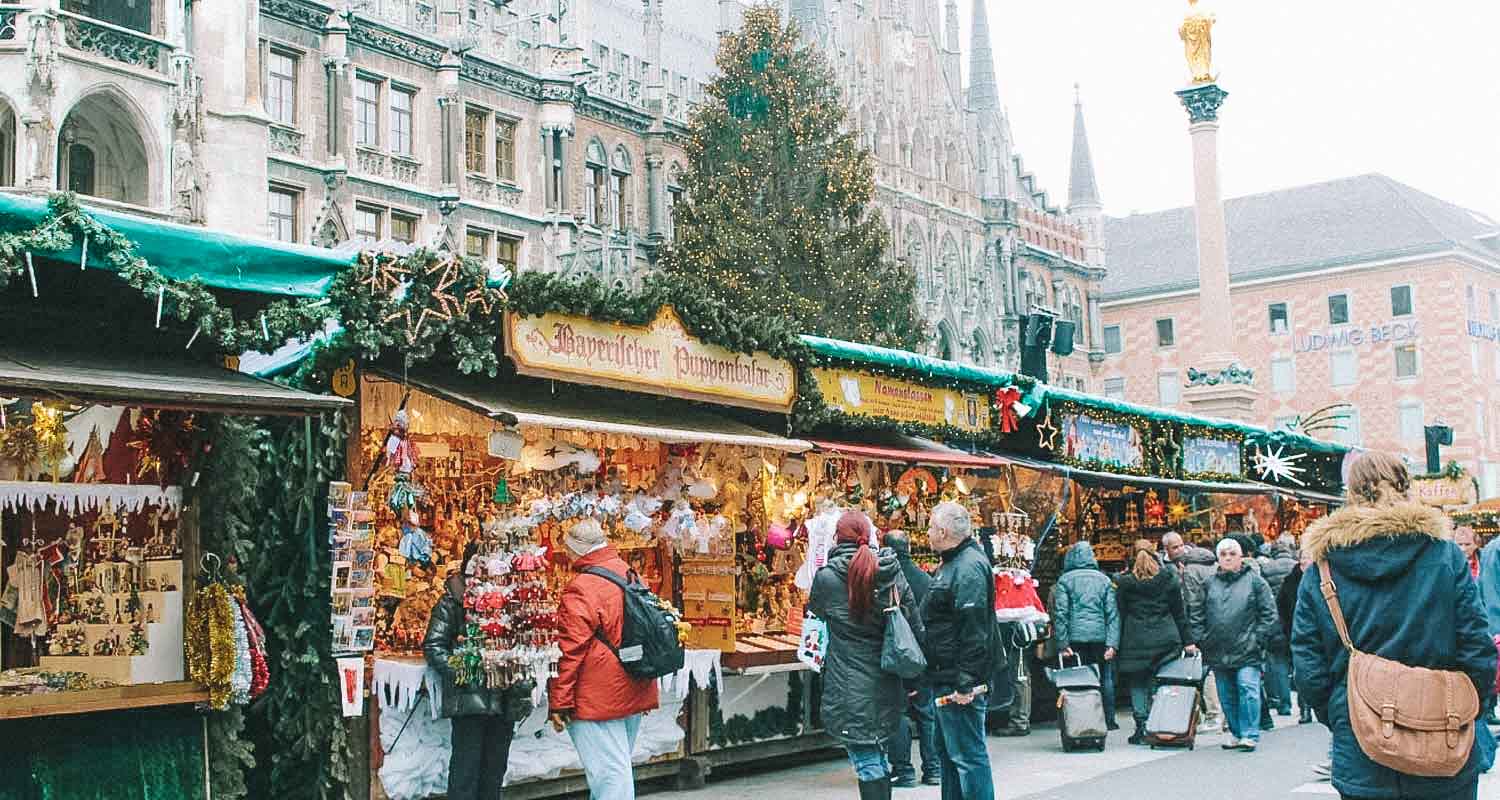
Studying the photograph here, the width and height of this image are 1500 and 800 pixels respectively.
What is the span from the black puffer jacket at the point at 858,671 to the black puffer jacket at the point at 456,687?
5.72 ft

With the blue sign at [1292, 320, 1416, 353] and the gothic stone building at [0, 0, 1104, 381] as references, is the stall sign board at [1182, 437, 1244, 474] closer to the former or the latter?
the gothic stone building at [0, 0, 1104, 381]

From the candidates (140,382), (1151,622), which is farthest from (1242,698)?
(140,382)

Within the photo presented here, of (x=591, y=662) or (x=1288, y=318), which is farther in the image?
(x=1288, y=318)

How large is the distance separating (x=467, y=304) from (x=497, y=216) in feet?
84.4

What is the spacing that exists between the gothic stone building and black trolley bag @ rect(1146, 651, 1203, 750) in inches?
226

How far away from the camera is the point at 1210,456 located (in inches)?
764

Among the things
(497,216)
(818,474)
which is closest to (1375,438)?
(497,216)

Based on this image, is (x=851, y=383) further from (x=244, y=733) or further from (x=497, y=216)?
(x=497, y=216)

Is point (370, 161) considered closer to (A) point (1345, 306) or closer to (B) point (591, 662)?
(B) point (591, 662)

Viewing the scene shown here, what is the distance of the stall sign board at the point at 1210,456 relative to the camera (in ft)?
61.3

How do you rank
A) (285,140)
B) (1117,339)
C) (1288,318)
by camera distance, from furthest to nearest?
(1117,339) < (1288,318) < (285,140)

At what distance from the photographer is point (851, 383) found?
41.3 ft

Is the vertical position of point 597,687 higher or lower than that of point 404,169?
lower

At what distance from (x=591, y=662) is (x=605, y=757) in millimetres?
440
